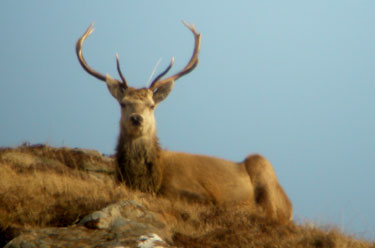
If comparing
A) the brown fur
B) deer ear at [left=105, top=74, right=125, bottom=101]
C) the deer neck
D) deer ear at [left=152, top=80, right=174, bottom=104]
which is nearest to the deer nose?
the brown fur

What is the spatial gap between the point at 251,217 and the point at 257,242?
4.87ft

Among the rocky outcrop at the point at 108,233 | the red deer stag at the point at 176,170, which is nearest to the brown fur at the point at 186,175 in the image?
the red deer stag at the point at 176,170

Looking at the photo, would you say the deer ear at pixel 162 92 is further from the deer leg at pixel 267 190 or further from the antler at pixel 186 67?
the deer leg at pixel 267 190

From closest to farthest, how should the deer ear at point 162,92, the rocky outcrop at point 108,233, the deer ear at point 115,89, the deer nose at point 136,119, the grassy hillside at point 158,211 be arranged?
the rocky outcrop at point 108,233
the grassy hillside at point 158,211
the deer nose at point 136,119
the deer ear at point 115,89
the deer ear at point 162,92

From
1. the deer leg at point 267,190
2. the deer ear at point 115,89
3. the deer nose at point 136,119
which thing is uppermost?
the deer ear at point 115,89

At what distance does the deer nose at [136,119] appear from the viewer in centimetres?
1005

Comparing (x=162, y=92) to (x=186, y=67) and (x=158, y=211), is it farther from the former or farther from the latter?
(x=158, y=211)

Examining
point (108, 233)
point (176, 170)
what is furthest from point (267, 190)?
point (108, 233)

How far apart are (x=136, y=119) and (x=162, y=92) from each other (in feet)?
3.94

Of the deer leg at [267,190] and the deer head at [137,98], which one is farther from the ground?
the deer head at [137,98]

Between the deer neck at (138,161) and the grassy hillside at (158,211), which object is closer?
the grassy hillside at (158,211)

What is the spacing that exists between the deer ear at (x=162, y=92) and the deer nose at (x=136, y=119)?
100 centimetres

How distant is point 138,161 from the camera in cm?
1040

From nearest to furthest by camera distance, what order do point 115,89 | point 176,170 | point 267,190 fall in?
point 176,170, point 267,190, point 115,89
